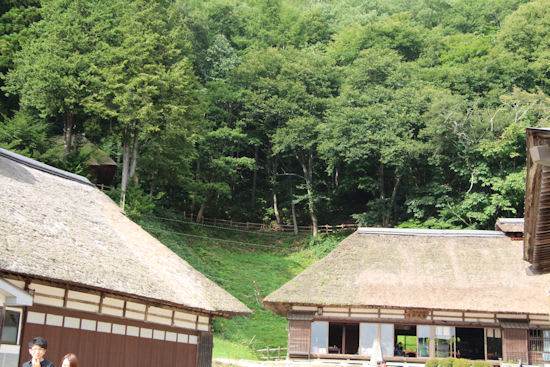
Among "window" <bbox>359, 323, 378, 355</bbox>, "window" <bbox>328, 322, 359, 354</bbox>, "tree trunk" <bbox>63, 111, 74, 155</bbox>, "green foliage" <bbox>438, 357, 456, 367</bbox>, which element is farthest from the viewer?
"tree trunk" <bbox>63, 111, 74, 155</bbox>

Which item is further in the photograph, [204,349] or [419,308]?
[419,308]

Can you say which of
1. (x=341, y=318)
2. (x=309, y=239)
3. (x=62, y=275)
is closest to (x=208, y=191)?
(x=309, y=239)

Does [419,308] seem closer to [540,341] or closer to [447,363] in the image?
[447,363]

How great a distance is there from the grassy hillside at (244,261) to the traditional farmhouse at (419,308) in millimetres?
4033

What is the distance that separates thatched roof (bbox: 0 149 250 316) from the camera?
14961 mm

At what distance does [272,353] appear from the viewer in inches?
1209

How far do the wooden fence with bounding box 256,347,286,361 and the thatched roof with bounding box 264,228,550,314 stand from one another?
1971 mm

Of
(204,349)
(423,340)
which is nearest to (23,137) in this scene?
(204,349)

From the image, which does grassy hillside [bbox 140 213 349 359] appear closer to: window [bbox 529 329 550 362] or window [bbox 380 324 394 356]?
window [bbox 380 324 394 356]

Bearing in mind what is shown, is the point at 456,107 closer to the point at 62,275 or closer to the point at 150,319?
the point at 150,319

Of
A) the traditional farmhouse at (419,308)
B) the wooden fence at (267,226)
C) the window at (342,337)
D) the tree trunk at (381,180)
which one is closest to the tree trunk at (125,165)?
the wooden fence at (267,226)

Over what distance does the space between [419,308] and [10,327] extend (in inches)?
656

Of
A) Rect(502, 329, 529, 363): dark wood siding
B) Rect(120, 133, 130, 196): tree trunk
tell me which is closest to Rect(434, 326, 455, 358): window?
Rect(502, 329, 529, 363): dark wood siding

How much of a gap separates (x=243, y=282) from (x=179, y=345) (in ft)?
59.5
